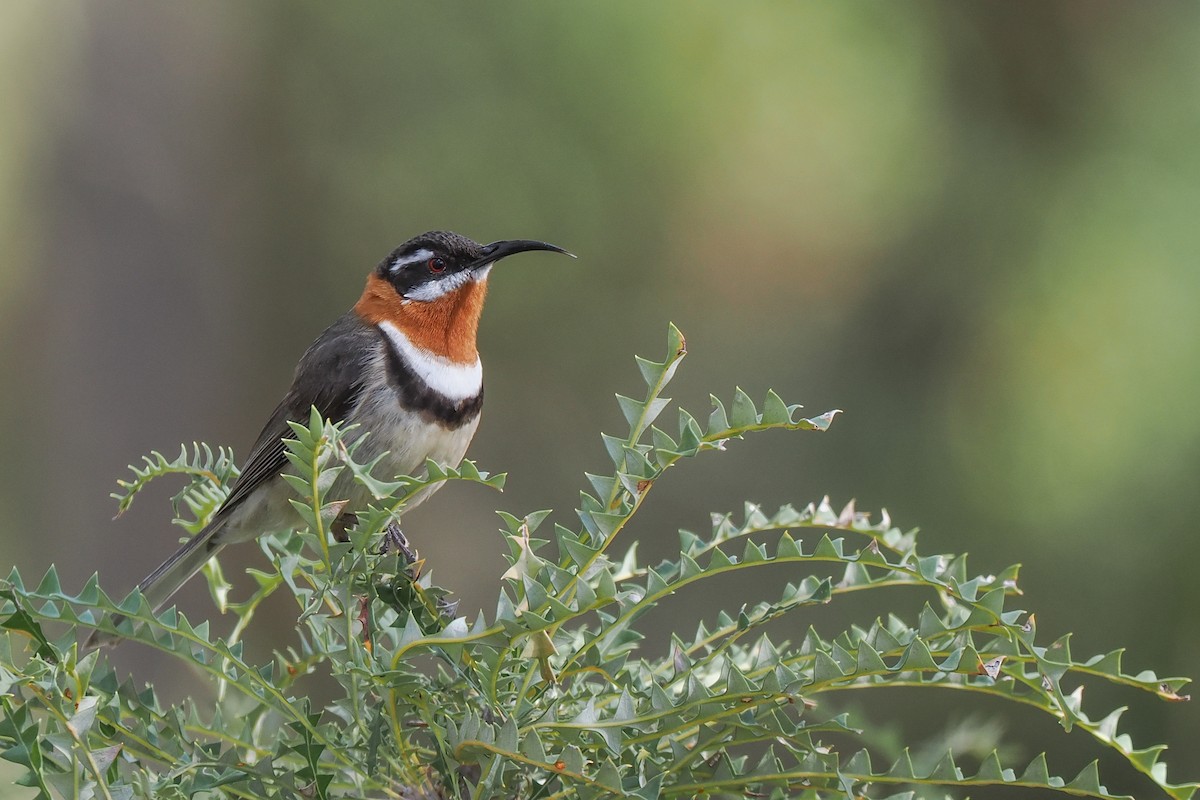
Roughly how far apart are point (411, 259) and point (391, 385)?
1.33 feet

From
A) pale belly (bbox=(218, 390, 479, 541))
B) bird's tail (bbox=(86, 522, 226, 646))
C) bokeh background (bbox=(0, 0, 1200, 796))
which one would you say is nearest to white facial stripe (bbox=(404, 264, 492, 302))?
pale belly (bbox=(218, 390, 479, 541))

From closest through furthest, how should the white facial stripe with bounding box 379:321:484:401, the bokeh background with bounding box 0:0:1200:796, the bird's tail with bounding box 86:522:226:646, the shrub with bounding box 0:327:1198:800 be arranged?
the shrub with bounding box 0:327:1198:800 → the bird's tail with bounding box 86:522:226:646 → the white facial stripe with bounding box 379:321:484:401 → the bokeh background with bounding box 0:0:1200:796

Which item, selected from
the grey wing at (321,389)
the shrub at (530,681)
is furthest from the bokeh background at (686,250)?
the shrub at (530,681)

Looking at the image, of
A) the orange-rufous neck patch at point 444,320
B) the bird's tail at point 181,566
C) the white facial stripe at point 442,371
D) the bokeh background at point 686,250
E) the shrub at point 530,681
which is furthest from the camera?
the bokeh background at point 686,250

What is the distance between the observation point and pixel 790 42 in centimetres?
452

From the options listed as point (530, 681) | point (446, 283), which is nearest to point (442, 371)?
point (446, 283)

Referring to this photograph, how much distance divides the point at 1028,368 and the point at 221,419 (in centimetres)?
361

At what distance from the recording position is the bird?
2.67m

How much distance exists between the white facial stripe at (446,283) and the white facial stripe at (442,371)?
122 mm

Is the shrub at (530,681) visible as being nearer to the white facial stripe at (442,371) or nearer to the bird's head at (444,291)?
the white facial stripe at (442,371)

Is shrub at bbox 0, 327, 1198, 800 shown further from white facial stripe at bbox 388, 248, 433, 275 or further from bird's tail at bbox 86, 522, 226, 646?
white facial stripe at bbox 388, 248, 433, 275

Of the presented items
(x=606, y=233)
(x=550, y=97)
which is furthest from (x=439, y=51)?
(x=606, y=233)

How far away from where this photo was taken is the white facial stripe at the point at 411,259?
2.99 m

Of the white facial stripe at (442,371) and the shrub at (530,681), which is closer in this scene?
the shrub at (530,681)
